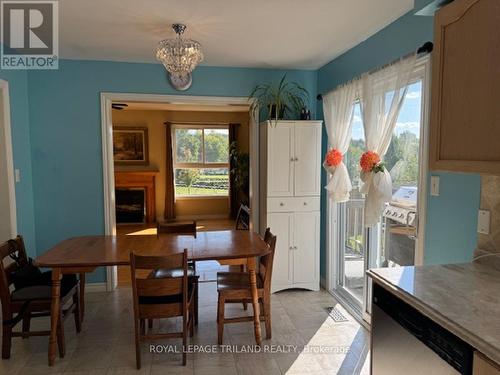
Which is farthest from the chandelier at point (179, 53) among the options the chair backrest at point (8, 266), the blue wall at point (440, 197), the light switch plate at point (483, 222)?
the light switch plate at point (483, 222)

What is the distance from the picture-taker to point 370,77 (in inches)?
106

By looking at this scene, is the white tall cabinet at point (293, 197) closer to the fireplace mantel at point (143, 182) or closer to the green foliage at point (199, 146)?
the green foliage at point (199, 146)

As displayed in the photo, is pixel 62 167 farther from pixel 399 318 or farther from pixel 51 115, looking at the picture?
pixel 399 318

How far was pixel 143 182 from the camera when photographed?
7.39 m

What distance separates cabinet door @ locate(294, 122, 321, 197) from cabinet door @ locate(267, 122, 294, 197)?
0.07m

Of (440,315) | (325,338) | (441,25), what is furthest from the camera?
(325,338)

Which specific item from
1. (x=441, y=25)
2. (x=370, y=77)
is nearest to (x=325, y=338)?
(x=370, y=77)

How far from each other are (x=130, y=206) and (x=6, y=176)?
4417mm

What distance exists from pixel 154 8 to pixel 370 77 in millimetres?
1670

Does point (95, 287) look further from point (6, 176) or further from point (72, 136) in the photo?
point (72, 136)

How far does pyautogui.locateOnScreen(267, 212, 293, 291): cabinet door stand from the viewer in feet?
12.0

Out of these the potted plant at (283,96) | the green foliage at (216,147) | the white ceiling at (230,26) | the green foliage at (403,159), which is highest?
the white ceiling at (230,26)

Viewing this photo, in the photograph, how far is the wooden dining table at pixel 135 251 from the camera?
233 centimetres

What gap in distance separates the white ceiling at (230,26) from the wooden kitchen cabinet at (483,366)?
2.10 metres
